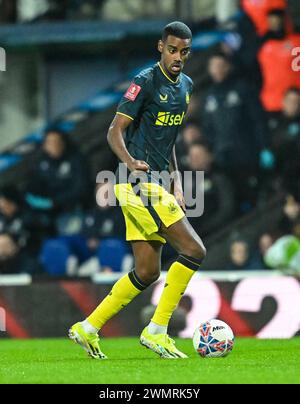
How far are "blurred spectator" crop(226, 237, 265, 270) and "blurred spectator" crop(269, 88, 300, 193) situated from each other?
947 millimetres

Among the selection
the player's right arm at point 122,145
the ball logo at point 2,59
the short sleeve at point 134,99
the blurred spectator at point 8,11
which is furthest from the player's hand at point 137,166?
the blurred spectator at point 8,11

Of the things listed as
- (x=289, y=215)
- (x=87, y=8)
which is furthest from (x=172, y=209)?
(x=87, y=8)

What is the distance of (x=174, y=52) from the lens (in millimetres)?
8680

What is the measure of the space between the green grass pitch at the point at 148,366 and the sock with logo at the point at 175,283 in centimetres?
31

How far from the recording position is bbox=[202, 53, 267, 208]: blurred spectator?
14.3 meters

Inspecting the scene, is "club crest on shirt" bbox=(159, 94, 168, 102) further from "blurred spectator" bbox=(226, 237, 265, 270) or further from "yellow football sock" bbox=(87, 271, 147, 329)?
"blurred spectator" bbox=(226, 237, 265, 270)

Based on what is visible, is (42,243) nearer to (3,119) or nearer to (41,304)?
(41,304)

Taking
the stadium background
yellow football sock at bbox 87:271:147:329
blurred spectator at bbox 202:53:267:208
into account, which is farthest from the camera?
blurred spectator at bbox 202:53:267:208

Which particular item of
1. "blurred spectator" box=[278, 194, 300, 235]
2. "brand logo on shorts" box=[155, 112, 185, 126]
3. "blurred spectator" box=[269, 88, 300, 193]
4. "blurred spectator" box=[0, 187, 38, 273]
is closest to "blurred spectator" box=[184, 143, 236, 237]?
"blurred spectator" box=[269, 88, 300, 193]

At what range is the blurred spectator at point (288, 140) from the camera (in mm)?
14141

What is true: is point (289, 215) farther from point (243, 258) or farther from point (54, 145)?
point (54, 145)

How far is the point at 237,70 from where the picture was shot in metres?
15.0

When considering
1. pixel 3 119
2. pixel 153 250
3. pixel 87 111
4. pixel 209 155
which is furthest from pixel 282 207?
pixel 3 119

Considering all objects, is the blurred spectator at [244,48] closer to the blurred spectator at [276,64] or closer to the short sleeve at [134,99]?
the blurred spectator at [276,64]
